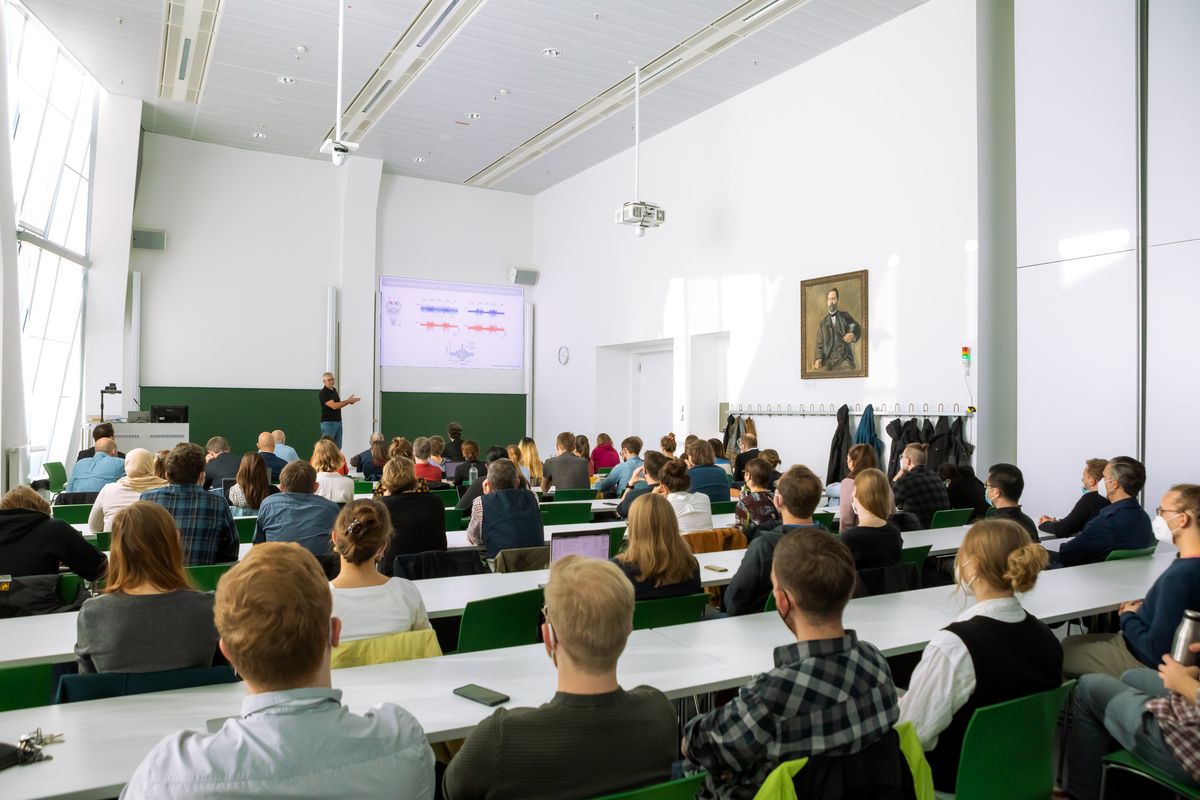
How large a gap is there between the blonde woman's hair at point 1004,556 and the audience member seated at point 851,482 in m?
2.57

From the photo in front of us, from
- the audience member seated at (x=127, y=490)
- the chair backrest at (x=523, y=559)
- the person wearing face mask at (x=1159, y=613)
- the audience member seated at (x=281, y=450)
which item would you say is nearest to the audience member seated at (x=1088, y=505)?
the person wearing face mask at (x=1159, y=613)

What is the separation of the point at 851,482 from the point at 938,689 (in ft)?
10.9

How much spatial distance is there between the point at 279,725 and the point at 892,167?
830 centimetres

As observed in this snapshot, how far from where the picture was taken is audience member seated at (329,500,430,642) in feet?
8.62

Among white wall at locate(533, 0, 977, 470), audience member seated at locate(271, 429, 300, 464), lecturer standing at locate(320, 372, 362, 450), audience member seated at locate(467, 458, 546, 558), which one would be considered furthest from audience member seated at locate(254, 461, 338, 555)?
lecturer standing at locate(320, 372, 362, 450)

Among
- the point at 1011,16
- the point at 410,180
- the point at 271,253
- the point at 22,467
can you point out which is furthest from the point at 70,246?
the point at 1011,16

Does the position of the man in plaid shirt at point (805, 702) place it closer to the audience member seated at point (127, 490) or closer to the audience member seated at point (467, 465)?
the audience member seated at point (127, 490)

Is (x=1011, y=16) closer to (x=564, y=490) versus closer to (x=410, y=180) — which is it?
(x=564, y=490)

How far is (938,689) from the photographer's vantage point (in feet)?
6.87

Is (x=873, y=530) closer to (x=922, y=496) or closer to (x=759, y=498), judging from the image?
(x=759, y=498)

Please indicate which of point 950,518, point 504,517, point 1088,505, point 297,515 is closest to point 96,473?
point 297,515

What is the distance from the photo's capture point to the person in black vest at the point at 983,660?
2.09 meters

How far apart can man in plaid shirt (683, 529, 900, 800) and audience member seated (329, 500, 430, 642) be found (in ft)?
3.99

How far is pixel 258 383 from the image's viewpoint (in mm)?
12578
